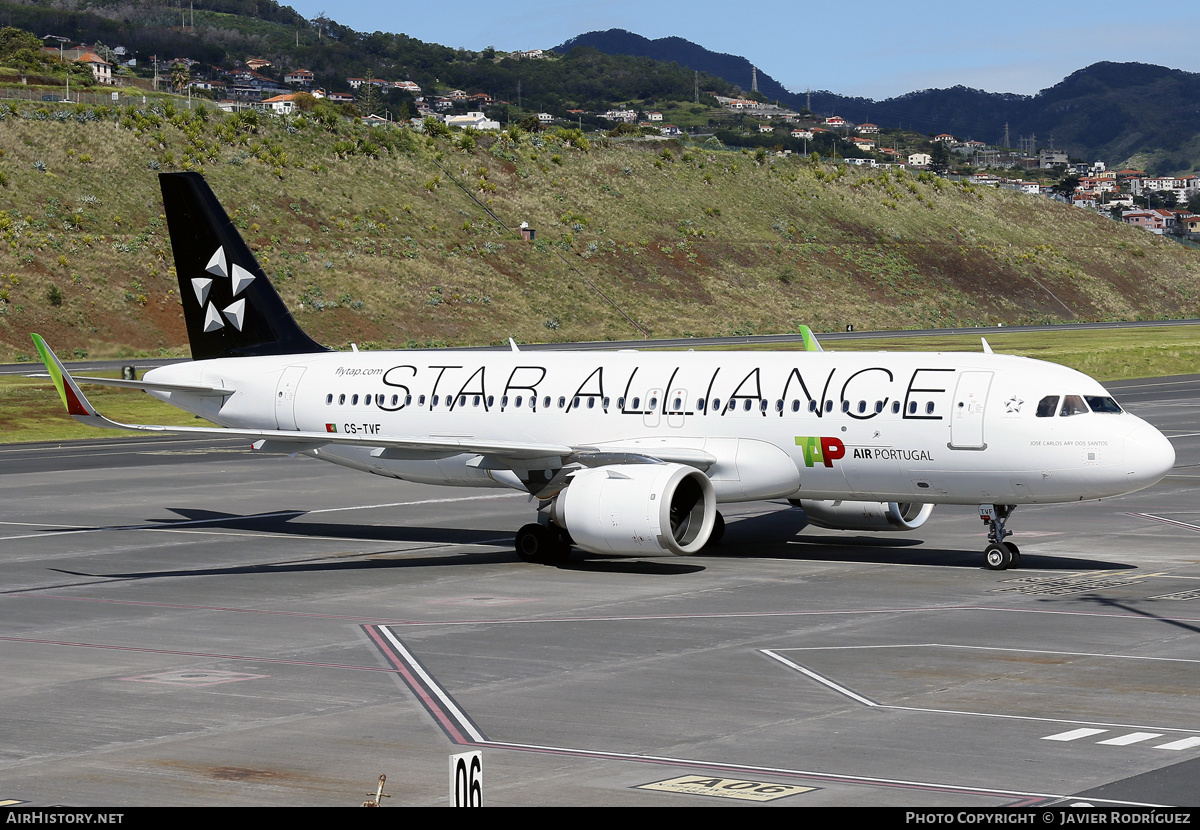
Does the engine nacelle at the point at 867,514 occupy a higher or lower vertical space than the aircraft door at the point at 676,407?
lower

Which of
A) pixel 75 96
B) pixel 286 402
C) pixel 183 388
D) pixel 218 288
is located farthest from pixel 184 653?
pixel 75 96

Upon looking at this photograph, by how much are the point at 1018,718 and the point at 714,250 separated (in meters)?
143

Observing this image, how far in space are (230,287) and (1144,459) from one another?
23.7m

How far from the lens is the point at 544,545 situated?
32250 millimetres

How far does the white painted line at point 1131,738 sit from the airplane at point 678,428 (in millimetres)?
12376

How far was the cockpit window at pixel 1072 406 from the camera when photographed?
2919 centimetres

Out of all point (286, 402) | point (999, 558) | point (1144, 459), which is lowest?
point (999, 558)

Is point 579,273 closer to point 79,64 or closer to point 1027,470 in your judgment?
Result: point 79,64

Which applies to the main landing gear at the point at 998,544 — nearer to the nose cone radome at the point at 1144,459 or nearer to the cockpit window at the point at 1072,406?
the cockpit window at the point at 1072,406

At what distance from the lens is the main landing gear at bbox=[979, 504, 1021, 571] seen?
3031 cm

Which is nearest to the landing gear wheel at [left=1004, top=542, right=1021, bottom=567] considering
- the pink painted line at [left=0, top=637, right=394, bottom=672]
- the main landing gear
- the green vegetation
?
the main landing gear

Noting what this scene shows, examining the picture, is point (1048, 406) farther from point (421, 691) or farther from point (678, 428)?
point (421, 691)

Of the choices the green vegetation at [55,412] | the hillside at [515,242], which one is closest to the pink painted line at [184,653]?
the green vegetation at [55,412]
